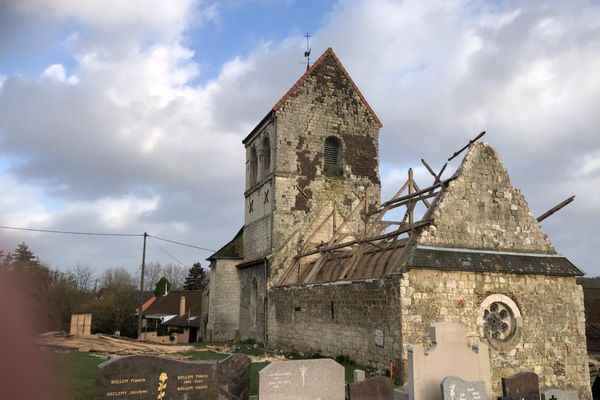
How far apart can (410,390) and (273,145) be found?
1713 cm

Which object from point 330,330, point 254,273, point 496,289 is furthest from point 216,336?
point 496,289

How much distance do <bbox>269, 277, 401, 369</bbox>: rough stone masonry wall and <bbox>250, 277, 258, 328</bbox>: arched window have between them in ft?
8.36

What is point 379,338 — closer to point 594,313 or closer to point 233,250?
point 233,250

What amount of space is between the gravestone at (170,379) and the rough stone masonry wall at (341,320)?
4.84m

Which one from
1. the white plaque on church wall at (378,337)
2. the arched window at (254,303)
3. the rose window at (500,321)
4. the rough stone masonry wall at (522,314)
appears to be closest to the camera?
the rough stone masonry wall at (522,314)

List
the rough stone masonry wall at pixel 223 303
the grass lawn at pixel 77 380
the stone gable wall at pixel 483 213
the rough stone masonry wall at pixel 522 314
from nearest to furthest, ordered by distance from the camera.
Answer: the grass lawn at pixel 77 380
the rough stone masonry wall at pixel 522 314
the stone gable wall at pixel 483 213
the rough stone masonry wall at pixel 223 303

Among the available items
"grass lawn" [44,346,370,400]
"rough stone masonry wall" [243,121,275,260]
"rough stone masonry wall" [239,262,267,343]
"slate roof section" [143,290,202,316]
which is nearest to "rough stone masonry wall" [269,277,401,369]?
"grass lawn" [44,346,370,400]

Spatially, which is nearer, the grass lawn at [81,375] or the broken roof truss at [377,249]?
the grass lawn at [81,375]

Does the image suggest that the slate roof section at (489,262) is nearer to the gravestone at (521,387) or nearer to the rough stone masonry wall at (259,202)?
the gravestone at (521,387)

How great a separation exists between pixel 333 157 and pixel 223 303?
998cm

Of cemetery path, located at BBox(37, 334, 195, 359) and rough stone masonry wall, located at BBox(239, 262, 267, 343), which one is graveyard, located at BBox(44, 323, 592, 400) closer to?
cemetery path, located at BBox(37, 334, 195, 359)

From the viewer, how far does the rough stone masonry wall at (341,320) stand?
13367mm

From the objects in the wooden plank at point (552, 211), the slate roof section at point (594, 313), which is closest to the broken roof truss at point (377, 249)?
the wooden plank at point (552, 211)

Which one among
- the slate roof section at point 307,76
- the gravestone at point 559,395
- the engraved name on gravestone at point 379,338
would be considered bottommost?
the gravestone at point 559,395
